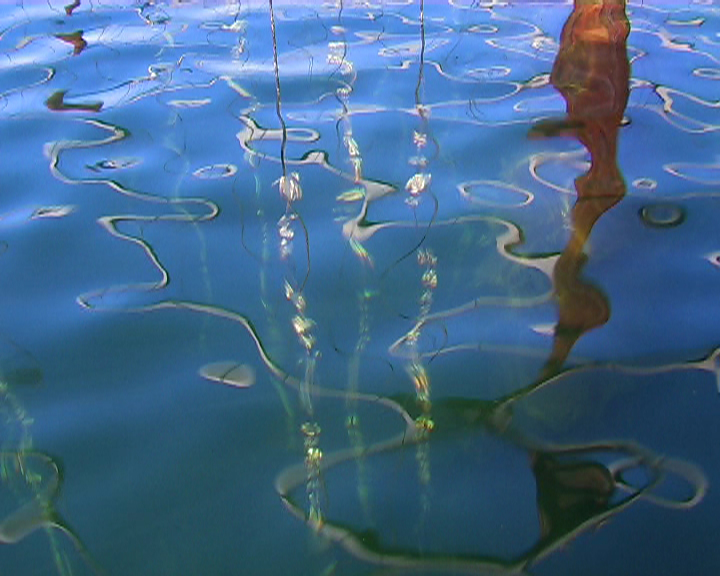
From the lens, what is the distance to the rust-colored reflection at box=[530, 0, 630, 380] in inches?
66.9

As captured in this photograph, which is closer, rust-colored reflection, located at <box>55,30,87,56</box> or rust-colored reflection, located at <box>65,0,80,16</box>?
rust-colored reflection, located at <box>55,30,87,56</box>

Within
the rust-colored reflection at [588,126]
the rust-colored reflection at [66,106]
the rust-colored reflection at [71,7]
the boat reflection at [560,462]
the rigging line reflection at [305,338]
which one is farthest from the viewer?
the rust-colored reflection at [71,7]

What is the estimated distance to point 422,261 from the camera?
1856 mm

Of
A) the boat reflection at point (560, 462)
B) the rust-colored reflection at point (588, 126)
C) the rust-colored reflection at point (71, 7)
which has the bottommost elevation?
the boat reflection at point (560, 462)

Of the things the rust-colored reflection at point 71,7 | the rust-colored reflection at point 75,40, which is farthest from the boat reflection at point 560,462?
the rust-colored reflection at point 71,7

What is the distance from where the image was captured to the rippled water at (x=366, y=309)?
1296mm

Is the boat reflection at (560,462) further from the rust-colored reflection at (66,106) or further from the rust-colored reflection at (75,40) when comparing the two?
the rust-colored reflection at (75,40)

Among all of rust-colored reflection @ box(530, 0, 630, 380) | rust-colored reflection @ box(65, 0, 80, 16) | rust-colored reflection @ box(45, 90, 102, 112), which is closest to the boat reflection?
rust-colored reflection @ box(530, 0, 630, 380)

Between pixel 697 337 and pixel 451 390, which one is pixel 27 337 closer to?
pixel 451 390

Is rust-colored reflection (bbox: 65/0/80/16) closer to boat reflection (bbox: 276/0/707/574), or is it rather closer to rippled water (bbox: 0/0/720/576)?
rippled water (bbox: 0/0/720/576)

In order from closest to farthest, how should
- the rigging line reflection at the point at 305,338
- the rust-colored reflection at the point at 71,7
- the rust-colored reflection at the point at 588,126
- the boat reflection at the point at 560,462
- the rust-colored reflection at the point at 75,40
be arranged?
1. the boat reflection at the point at 560,462
2. the rigging line reflection at the point at 305,338
3. the rust-colored reflection at the point at 588,126
4. the rust-colored reflection at the point at 75,40
5. the rust-colored reflection at the point at 71,7

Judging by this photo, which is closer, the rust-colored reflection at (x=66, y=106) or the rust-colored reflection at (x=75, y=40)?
the rust-colored reflection at (x=66, y=106)

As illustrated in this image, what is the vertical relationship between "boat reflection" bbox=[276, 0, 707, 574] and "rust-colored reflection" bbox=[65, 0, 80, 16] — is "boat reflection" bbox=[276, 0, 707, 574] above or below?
below

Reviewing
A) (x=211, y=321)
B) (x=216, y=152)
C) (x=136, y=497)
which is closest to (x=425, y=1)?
(x=216, y=152)
